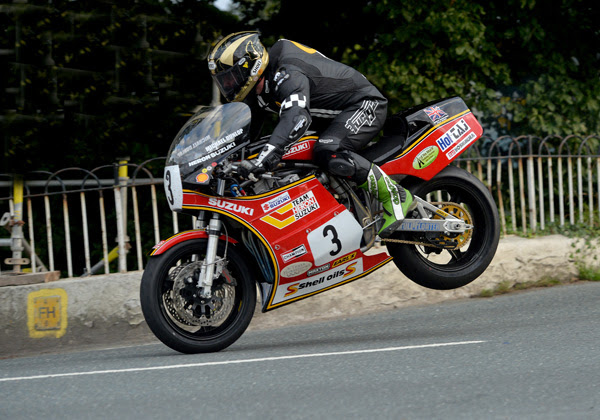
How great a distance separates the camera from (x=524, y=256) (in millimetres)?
8164

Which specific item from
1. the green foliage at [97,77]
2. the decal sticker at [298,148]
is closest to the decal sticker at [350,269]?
the decal sticker at [298,148]

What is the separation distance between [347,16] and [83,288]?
5.24 m

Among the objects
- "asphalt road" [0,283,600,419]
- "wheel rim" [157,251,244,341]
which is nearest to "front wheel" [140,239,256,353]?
"wheel rim" [157,251,244,341]

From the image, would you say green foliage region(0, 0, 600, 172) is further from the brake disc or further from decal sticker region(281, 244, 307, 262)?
the brake disc

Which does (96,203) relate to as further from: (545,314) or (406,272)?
(545,314)

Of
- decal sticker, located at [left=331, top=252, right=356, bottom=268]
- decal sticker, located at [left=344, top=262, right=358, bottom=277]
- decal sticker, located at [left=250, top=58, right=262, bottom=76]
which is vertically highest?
decal sticker, located at [left=250, top=58, right=262, bottom=76]

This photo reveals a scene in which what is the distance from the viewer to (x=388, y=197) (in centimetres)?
578

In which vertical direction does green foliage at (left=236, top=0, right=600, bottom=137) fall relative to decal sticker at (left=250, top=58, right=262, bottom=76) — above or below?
above

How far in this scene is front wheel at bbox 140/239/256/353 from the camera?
5.32m

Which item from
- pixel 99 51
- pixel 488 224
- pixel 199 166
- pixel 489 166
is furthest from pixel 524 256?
pixel 99 51

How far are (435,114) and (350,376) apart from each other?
7.73ft

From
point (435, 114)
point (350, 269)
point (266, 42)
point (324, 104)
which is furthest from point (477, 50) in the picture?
point (350, 269)

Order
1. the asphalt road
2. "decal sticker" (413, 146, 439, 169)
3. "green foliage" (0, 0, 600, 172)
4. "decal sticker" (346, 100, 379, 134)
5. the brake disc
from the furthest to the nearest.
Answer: "green foliage" (0, 0, 600, 172), the brake disc, "decal sticker" (413, 146, 439, 169), "decal sticker" (346, 100, 379, 134), the asphalt road

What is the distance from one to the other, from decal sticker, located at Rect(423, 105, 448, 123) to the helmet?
1.38m
